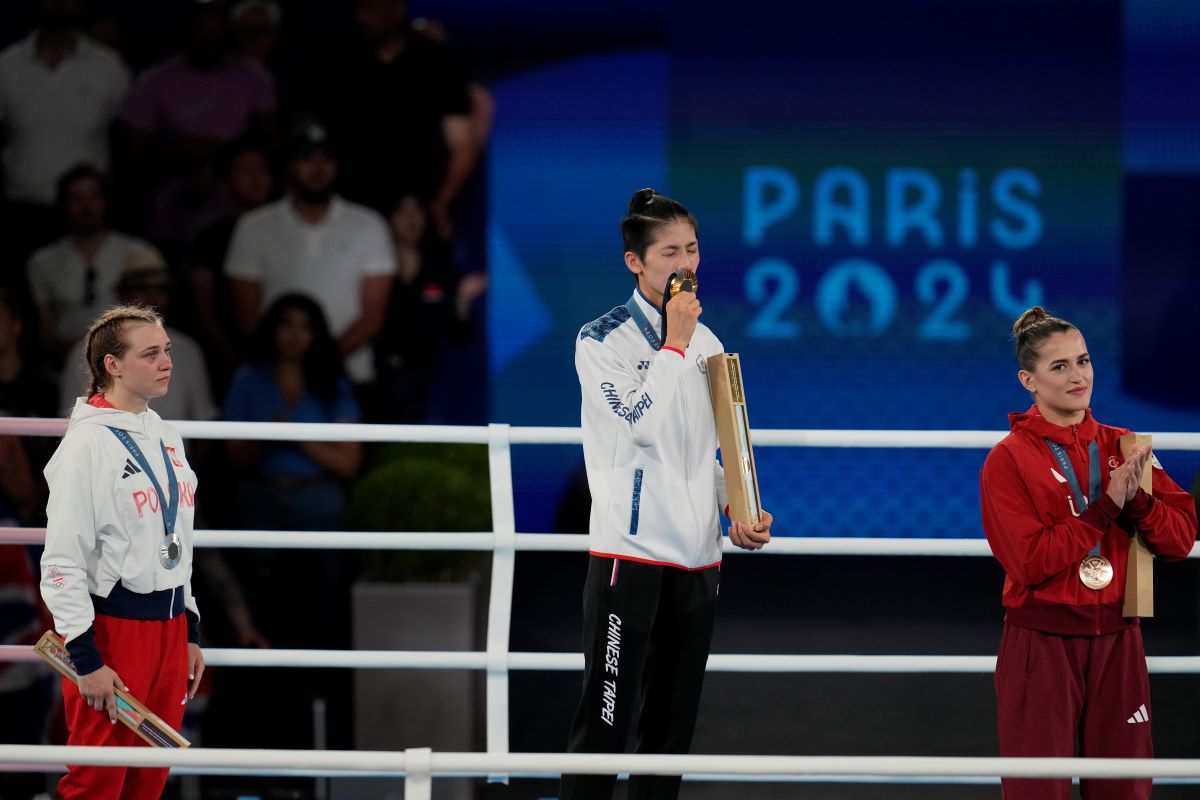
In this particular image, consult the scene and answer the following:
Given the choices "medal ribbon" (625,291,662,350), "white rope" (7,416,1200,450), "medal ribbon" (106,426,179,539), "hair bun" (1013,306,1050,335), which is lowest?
"medal ribbon" (106,426,179,539)

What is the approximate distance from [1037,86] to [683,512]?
5.13 meters

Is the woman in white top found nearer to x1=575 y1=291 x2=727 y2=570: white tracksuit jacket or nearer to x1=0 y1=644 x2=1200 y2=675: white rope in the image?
x1=0 y1=644 x2=1200 y2=675: white rope

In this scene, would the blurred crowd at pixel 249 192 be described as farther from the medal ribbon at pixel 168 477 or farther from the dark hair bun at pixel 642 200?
the dark hair bun at pixel 642 200

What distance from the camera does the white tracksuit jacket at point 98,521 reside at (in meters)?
2.61

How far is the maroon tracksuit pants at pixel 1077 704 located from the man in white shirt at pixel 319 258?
454 centimetres

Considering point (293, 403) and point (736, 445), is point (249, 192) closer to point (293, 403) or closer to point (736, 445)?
point (293, 403)

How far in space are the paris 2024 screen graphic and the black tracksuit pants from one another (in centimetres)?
441

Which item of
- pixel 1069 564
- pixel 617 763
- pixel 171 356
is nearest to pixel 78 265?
pixel 171 356

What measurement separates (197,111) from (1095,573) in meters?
5.38

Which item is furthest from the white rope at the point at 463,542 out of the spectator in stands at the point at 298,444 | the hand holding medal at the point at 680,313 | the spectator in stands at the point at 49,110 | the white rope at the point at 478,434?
the spectator in stands at the point at 49,110

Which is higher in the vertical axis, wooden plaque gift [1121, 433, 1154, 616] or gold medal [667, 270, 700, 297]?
gold medal [667, 270, 700, 297]

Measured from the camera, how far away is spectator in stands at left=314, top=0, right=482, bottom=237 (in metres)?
6.98

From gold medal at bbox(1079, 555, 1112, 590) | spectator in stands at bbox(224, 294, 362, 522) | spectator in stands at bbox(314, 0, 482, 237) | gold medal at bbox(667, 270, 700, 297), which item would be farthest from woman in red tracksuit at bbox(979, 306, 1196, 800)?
spectator in stands at bbox(314, 0, 482, 237)

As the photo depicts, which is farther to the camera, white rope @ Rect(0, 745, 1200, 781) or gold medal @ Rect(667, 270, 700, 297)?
gold medal @ Rect(667, 270, 700, 297)
